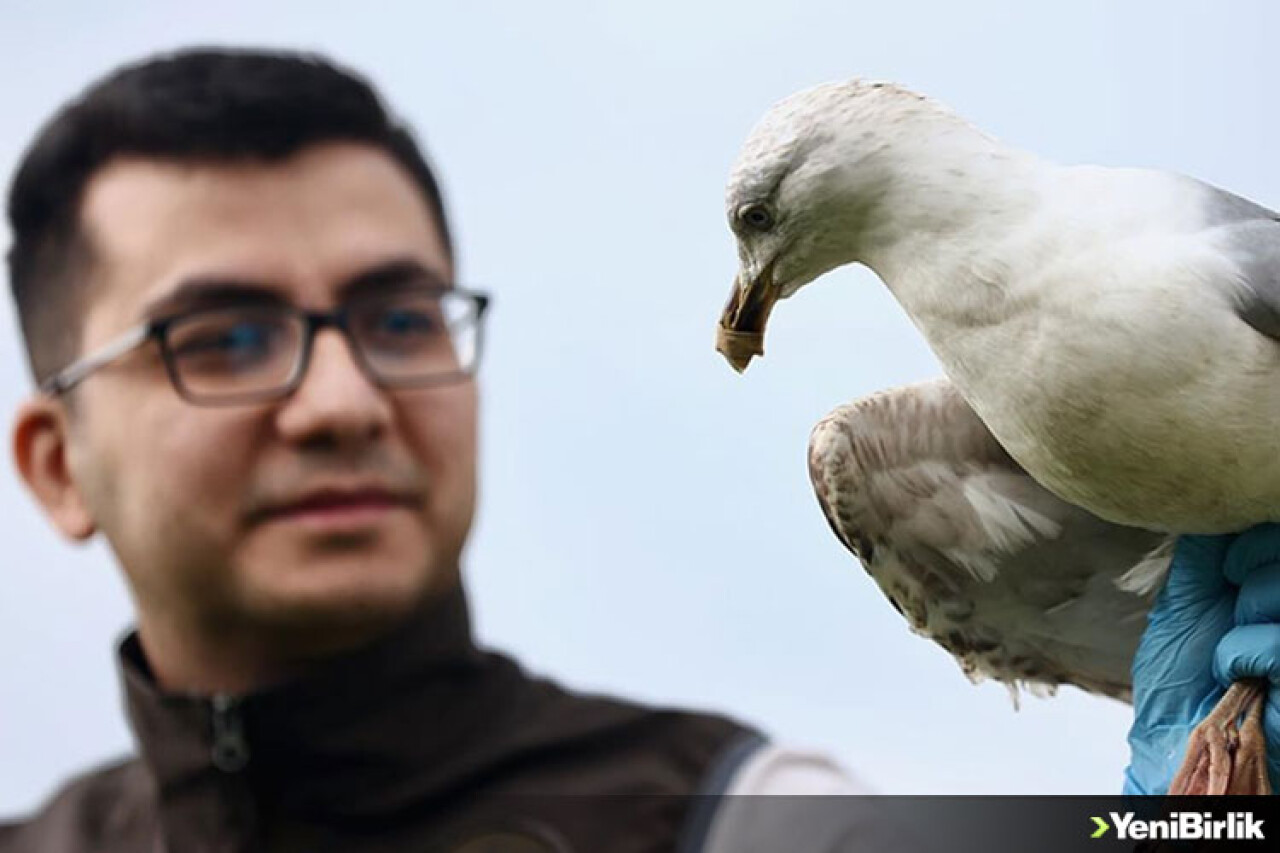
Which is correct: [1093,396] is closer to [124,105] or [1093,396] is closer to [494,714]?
[494,714]

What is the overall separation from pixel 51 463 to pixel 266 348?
508mm

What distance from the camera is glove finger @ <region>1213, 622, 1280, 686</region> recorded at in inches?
52.5

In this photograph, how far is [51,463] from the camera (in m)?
2.91

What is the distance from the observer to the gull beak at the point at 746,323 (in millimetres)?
1276

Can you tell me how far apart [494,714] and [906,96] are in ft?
5.19

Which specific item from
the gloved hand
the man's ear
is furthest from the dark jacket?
the gloved hand

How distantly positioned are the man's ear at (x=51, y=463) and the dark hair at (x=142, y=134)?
79 millimetres

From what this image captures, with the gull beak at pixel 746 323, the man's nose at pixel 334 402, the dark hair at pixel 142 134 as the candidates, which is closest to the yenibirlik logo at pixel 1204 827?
the gull beak at pixel 746 323

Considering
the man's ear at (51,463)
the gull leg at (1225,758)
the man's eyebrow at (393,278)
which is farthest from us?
the man's ear at (51,463)

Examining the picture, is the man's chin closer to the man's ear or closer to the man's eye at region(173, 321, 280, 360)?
the man's eye at region(173, 321, 280, 360)

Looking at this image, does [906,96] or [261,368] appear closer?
[906,96]

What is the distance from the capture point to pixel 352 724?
2.53 metres

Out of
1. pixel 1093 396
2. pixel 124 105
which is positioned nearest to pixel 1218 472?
pixel 1093 396

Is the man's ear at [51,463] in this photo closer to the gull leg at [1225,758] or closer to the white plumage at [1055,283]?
the white plumage at [1055,283]
